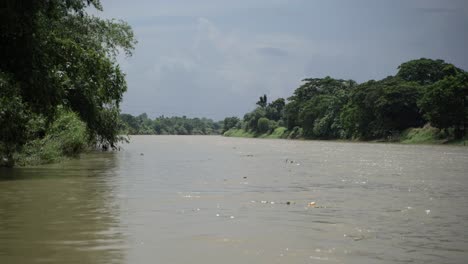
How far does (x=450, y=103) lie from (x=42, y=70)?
242ft

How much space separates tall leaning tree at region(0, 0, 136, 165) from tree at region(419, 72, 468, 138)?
6477cm

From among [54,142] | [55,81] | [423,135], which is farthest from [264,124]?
[55,81]

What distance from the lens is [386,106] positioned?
4163 inches

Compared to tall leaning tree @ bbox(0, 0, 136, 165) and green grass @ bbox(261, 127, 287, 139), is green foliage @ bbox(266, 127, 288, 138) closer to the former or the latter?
green grass @ bbox(261, 127, 287, 139)

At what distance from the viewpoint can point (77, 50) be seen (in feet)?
84.6

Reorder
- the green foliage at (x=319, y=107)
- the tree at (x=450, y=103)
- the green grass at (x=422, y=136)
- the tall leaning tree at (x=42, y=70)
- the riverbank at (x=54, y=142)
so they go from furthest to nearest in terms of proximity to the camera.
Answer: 1. the green foliage at (x=319, y=107)
2. the green grass at (x=422, y=136)
3. the tree at (x=450, y=103)
4. the riverbank at (x=54, y=142)
5. the tall leaning tree at (x=42, y=70)

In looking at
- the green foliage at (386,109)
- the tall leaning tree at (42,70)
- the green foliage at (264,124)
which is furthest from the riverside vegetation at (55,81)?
the green foliage at (264,124)

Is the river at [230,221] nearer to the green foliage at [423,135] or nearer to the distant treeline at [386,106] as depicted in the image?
the distant treeline at [386,106]

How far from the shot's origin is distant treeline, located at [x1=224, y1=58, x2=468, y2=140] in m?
87.1

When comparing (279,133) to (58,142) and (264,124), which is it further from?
(58,142)

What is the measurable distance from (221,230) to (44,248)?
11.6ft

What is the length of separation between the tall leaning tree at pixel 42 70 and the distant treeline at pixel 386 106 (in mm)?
65539

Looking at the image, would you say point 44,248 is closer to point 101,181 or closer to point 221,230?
point 221,230

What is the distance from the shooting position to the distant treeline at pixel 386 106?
87125 mm
